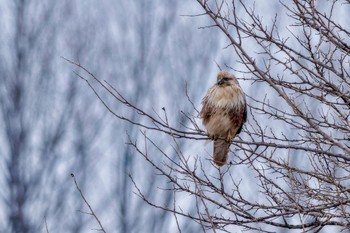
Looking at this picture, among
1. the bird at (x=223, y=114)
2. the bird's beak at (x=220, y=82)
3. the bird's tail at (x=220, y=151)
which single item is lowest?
the bird's tail at (x=220, y=151)

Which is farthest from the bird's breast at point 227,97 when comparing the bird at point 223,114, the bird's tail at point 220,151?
the bird's tail at point 220,151

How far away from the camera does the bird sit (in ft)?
19.8

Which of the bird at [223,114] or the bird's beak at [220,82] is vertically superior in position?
the bird's beak at [220,82]

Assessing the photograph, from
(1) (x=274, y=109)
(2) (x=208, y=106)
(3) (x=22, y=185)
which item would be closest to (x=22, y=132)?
(3) (x=22, y=185)

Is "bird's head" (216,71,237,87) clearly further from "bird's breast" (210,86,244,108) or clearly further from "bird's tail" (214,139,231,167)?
"bird's tail" (214,139,231,167)

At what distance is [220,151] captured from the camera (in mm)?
6059

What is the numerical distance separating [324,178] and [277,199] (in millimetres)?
313

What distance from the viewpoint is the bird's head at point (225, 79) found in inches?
244

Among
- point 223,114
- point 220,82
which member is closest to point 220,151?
point 223,114

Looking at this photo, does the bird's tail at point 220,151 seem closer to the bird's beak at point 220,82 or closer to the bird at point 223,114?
the bird at point 223,114

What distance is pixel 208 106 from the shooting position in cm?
612

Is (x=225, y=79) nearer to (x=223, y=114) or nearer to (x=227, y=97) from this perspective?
(x=227, y=97)

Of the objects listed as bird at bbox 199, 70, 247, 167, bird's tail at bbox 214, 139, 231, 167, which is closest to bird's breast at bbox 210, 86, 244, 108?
bird at bbox 199, 70, 247, 167

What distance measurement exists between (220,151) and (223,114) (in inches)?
10.2
